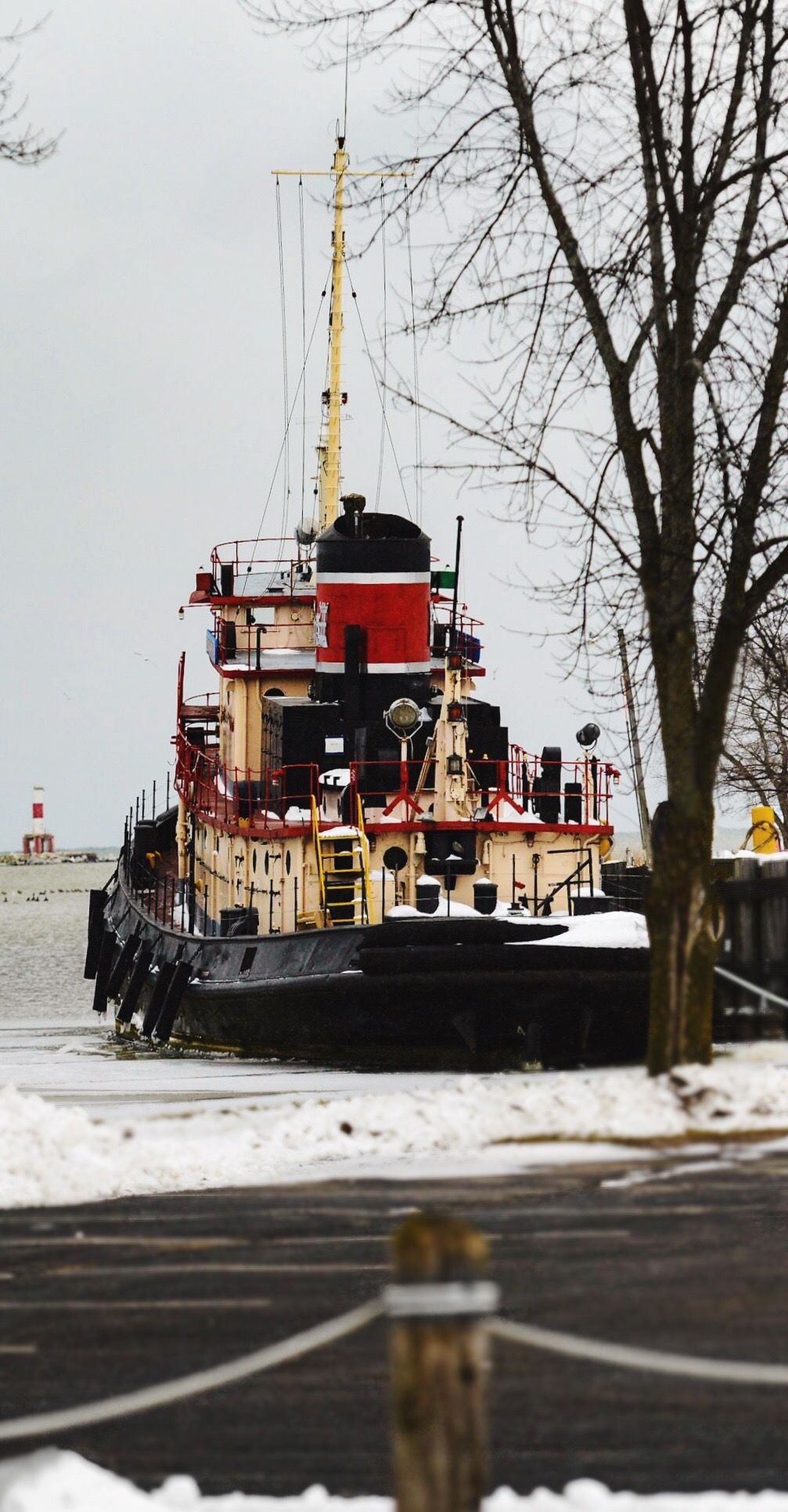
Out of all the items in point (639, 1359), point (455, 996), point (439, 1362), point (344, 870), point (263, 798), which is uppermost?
point (263, 798)

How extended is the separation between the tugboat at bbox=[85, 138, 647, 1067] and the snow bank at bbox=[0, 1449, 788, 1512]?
37.0ft

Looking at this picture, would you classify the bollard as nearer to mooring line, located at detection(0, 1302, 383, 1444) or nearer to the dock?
mooring line, located at detection(0, 1302, 383, 1444)

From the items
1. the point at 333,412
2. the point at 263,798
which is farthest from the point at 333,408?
the point at 263,798

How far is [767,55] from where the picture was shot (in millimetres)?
9453

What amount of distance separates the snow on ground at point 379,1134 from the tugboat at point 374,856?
24.2 ft

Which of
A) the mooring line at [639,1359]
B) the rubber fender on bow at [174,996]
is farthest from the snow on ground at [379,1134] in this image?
the rubber fender on bow at [174,996]

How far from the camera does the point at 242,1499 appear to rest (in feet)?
16.7

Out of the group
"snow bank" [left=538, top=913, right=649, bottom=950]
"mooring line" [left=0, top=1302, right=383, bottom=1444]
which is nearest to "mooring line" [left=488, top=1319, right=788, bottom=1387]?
"mooring line" [left=0, top=1302, right=383, bottom=1444]

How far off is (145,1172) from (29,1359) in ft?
7.16

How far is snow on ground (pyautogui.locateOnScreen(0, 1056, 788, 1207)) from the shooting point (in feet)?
26.9

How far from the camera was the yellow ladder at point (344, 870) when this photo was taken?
732 inches

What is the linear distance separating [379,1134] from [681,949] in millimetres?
1722

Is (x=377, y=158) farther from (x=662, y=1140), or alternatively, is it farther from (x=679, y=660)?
(x=662, y=1140)

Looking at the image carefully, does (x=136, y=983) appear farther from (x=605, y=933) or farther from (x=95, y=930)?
(x=605, y=933)
